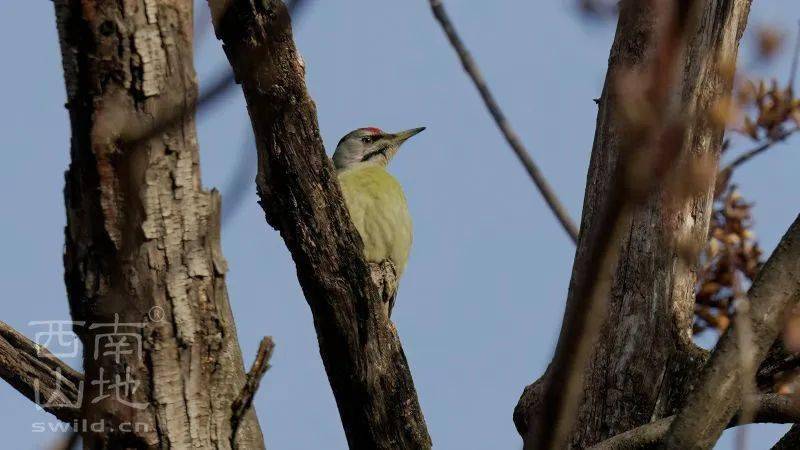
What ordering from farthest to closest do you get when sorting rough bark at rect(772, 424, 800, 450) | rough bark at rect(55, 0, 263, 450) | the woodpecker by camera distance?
the woodpecker < rough bark at rect(772, 424, 800, 450) < rough bark at rect(55, 0, 263, 450)

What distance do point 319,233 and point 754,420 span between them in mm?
1542

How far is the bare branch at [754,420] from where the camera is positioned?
10.2ft

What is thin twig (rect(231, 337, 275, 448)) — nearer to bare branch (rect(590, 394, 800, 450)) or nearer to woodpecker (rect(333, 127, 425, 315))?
bare branch (rect(590, 394, 800, 450))

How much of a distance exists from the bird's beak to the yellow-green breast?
3.17 feet

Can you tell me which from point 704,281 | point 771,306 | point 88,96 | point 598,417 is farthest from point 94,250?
point 704,281

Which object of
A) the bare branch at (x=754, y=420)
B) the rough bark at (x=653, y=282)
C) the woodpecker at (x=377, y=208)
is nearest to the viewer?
the bare branch at (x=754, y=420)

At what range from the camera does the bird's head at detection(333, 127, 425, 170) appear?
23.6 feet

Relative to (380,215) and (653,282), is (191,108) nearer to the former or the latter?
(653,282)

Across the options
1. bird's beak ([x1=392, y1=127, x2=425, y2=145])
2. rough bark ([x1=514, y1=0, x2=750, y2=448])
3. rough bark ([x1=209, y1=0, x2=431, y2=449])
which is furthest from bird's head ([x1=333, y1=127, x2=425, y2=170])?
rough bark ([x1=209, y1=0, x2=431, y2=449])

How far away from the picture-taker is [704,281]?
3.93m

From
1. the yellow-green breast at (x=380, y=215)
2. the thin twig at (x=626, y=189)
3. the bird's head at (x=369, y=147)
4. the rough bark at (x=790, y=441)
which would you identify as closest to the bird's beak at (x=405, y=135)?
the bird's head at (x=369, y=147)

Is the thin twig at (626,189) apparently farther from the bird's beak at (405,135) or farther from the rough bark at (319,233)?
the bird's beak at (405,135)

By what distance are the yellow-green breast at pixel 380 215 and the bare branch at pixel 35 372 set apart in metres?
2.25

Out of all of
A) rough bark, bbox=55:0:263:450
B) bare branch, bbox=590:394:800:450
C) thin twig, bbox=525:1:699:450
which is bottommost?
thin twig, bbox=525:1:699:450
